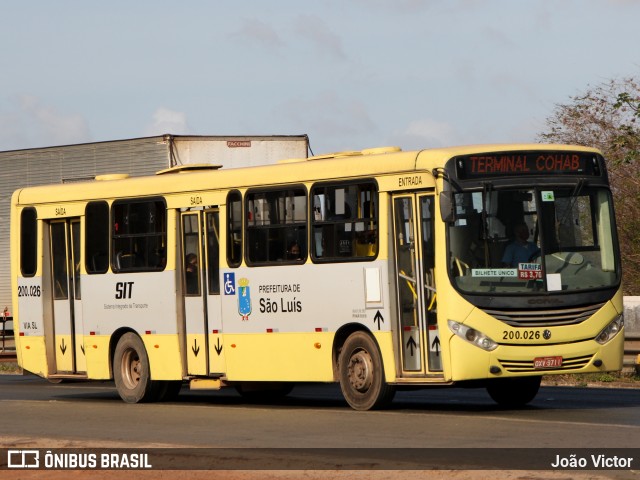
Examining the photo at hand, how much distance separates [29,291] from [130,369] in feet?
8.28

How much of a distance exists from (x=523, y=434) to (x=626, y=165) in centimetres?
2275

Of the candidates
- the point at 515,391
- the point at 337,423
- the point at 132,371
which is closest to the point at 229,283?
the point at 132,371

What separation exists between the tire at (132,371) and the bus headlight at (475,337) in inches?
244

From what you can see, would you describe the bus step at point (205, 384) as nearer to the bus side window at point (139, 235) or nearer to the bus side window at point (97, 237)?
the bus side window at point (139, 235)

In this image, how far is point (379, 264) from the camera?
17547 mm

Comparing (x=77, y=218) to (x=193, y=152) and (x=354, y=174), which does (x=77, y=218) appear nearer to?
(x=354, y=174)

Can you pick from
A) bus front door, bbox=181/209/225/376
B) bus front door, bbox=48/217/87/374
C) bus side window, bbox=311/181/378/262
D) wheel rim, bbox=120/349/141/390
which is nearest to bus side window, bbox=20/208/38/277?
bus front door, bbox=48/217/87/374

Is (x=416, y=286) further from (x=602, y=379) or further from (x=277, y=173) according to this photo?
(x=602, y=379)

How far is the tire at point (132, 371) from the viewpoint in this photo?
21234 mm

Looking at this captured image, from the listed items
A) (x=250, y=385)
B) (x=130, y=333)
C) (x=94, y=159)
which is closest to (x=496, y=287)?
(x=250, y=385)

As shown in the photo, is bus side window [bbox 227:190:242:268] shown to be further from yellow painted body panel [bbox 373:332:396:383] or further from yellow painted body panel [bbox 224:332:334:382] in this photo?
yellow painted body panel [bbox 373:332:396:383]

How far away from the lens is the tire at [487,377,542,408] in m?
18.3

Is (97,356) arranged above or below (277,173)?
below

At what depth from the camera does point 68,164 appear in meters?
35.0
